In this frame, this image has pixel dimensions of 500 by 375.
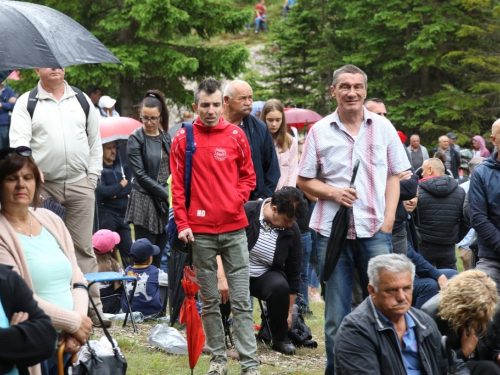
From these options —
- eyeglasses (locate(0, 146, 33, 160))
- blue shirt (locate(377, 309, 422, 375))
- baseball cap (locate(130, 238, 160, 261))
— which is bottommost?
baseball cap (locate(130, 238, 160, 261))

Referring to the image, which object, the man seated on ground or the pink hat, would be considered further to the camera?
the pink hat

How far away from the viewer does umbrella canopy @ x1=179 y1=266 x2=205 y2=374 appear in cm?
602

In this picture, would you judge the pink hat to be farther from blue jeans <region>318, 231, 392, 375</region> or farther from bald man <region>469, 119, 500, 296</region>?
bald man <region>469, 119, 500, 296</region>

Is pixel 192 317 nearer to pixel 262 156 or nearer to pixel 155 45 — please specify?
pixel 262 156

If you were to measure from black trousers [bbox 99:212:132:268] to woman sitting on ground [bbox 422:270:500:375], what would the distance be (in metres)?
5.58

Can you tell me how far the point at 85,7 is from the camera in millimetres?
24219

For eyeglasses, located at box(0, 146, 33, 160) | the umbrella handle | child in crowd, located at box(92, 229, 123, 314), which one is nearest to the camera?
eyeglasses, located at box(0, 146, 33, 160)

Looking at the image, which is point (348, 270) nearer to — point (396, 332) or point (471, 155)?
point (396, 332)

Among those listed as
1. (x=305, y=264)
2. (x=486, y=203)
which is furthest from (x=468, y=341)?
(x=305, y=264)

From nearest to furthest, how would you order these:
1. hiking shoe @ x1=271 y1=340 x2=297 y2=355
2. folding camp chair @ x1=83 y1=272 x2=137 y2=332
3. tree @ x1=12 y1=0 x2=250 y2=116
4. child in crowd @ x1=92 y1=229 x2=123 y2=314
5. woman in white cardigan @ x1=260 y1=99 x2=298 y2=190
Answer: folding camp chair @ x1=83 y1=272 x2=137 y2=332, hiking shoe @ x1=271 y1=340 x2=297 y2=355, woman in white cardigan @ x1=260 y1=99 x2=298 y2=190, child in crowd @ x1=92 y1=229 x2=123 y2=314, tree @ x1=12 y1=0 x2=250 y2=116

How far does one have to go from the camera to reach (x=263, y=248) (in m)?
7.40

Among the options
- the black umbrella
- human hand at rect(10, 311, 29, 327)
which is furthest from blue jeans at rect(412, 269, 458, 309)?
human hand at rect(10, 311, 29, 327)

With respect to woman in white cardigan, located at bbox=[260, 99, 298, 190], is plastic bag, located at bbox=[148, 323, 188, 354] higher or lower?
lower

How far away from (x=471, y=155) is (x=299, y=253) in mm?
18393
